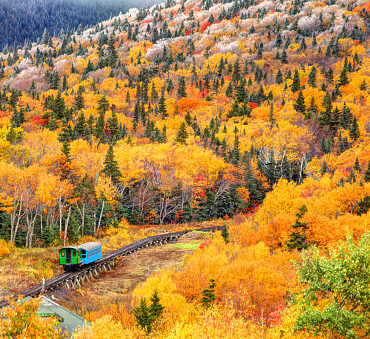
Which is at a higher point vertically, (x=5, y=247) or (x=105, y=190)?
(x=105, y=190)

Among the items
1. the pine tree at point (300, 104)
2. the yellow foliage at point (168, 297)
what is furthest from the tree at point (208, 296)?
the pine tree at point (300, 104)

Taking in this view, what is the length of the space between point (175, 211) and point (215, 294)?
38066 mm

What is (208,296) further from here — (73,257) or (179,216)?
(179,216)

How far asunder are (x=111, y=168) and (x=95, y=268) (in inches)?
938

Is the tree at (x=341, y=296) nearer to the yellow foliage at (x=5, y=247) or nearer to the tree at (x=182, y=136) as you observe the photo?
the yellow foliage at (x=5, y=247)

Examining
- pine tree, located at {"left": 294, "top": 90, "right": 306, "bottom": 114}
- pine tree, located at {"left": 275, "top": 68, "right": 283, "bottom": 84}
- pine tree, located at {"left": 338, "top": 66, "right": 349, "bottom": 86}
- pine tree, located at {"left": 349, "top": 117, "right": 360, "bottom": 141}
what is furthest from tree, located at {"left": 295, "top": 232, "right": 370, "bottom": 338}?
pine tree, located at {"left": 275, "top": 68, "right": 283, "bottom": 84}

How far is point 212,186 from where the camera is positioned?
70.6m

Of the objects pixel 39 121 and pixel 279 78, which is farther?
pixel 279 78

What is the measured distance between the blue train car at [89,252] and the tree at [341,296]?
2628 cm

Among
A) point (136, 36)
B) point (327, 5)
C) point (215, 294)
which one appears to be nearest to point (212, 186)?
point (215, 294)

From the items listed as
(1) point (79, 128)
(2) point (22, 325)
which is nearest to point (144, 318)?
(2) point (22, 325)

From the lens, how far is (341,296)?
2052 cm

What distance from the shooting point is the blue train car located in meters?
39.8

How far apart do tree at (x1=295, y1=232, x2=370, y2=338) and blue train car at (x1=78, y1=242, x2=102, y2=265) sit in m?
26.3
